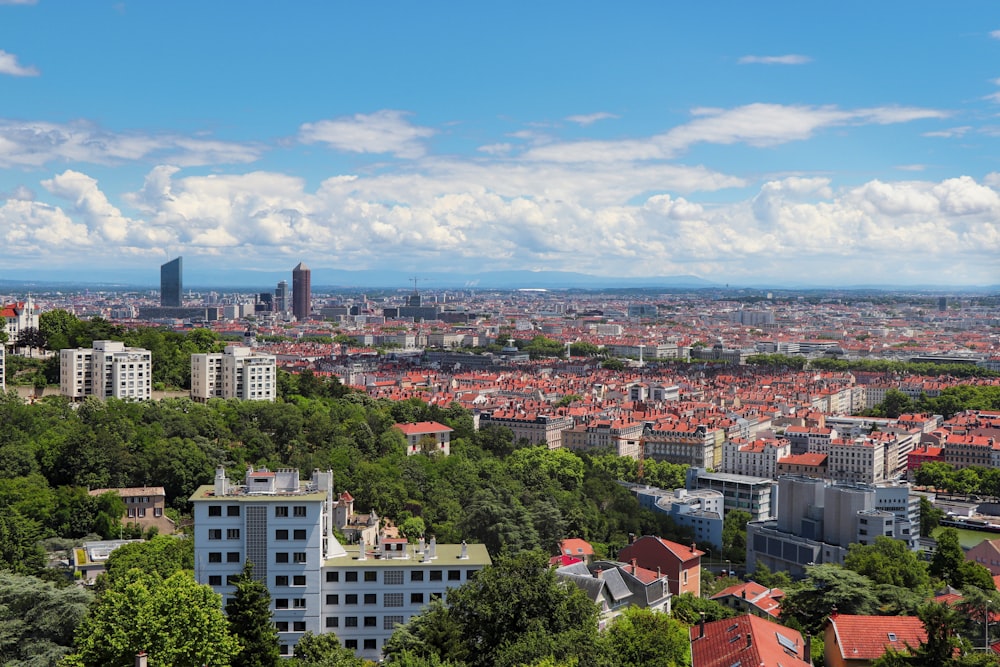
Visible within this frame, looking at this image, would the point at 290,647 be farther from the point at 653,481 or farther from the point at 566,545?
the point at 653,481

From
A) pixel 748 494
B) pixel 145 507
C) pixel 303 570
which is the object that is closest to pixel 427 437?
pixel 748 494

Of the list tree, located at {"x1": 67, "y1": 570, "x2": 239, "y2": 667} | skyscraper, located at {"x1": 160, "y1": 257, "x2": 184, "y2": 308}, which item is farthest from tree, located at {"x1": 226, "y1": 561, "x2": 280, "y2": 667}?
skyscraper, located at {"x1": 160, "y1": 257, "x2": 184, "y2": 308}

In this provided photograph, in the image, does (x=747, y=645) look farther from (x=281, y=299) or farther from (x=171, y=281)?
(x=281, y=299)

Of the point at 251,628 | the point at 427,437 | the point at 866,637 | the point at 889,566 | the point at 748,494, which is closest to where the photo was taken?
the point at 251,628

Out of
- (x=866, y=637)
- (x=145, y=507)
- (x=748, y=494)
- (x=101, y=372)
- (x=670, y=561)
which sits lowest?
(x=748, y=494)

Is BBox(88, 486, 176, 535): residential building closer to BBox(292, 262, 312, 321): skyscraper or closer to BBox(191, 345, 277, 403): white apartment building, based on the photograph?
BBox(191, 345, 277, 403): white apartment building

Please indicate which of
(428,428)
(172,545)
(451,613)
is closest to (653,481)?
(428,428)
